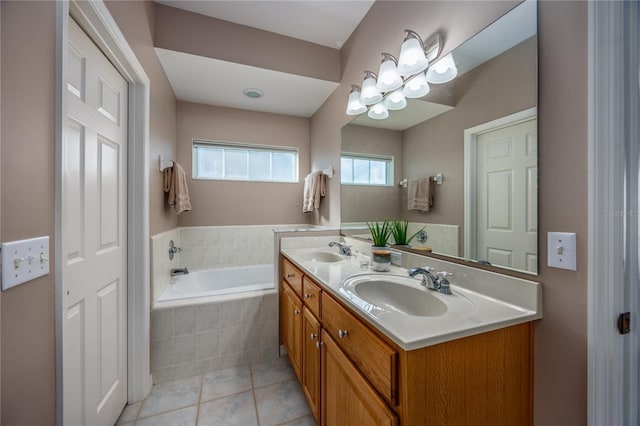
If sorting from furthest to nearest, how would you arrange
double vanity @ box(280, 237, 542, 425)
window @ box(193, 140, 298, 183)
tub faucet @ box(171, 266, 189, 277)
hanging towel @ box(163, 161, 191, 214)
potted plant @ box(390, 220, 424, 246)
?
window @ box(193, 140, 298, 183) < tub faucet @ box(171, 266, 189, 277) < hanging towel @ box(163, 161, 191, 214) < potted plant @ box(390, 220, 424, 246) < double vanity @ box(280, 237, 542, 425)

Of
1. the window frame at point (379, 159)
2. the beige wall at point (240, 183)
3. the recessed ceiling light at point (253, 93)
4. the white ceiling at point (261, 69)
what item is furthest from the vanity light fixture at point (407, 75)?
the recessed ceiling light at point (253, 93)

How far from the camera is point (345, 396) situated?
3.04ft

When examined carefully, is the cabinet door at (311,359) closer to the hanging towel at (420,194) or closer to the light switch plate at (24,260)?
the hanging towel at (420,194)

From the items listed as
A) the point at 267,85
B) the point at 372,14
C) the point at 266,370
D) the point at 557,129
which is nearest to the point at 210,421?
the point at 266,370

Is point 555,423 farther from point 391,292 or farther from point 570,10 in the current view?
point 570,10

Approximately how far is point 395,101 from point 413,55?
0.27 m

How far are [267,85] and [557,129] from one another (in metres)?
2.19

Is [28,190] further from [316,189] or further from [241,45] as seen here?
[316,189]

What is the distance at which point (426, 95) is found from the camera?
133cm

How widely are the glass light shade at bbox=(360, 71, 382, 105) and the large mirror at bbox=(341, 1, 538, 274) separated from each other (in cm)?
20

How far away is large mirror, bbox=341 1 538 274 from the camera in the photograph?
34.4 inches

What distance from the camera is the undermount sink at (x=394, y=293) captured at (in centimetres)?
106

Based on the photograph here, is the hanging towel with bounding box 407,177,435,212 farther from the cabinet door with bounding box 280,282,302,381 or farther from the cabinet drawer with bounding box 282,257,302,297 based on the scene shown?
the cabinet door with bounding box 280,282,302,381

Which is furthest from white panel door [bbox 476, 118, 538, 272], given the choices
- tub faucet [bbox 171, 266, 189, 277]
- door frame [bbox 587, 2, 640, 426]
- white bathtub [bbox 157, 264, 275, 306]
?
tub faucet [bbox 171, 266, 189, 277]
